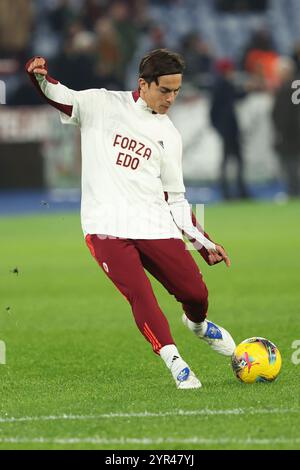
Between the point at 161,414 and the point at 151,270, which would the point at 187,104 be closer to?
the point at 151,270

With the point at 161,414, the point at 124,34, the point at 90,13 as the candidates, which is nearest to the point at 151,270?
the point at 161,414

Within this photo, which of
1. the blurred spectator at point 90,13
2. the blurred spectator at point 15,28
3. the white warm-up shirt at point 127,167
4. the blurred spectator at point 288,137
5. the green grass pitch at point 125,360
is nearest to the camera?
the green grass pitch at point 125,360

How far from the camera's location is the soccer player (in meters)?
8.88

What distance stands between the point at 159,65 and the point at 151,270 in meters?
1.35

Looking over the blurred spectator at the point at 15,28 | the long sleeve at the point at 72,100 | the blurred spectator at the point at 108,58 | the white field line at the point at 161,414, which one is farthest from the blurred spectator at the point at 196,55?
the white field line at the point at 161,414

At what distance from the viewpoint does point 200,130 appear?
94.4 feet

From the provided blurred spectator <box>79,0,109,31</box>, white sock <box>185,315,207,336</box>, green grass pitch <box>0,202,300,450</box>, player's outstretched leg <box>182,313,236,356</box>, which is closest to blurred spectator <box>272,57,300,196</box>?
blurred spectator <box>79,0,109,31</box>

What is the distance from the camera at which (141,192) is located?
904 cm

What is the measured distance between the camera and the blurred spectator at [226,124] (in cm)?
2756

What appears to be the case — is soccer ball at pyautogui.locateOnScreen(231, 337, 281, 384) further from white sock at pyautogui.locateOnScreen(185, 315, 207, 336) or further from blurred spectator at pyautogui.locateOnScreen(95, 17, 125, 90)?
blurred spectator at pyautogui.locateOnScreen(95, 17, 125, 90)

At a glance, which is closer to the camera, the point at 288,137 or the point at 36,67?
the point at 36,67

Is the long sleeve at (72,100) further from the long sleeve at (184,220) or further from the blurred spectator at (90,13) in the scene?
the blurred spectator at (90,13)

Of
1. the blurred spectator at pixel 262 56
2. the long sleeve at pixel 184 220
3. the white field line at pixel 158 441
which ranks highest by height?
the long sleeve at pixel 184 220

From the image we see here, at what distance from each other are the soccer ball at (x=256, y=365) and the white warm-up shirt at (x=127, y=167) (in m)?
0.76
